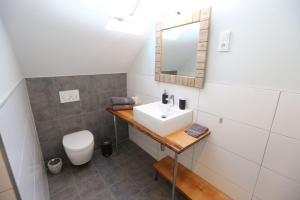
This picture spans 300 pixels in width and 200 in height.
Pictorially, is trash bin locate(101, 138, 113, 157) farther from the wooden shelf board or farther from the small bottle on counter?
the small bottle on counter

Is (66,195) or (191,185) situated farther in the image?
(66,195)

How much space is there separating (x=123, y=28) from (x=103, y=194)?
188 cm

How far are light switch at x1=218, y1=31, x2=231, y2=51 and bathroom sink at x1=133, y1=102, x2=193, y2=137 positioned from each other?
668 mm

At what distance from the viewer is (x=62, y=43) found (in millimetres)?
1561

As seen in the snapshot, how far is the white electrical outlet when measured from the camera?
6.50 feet

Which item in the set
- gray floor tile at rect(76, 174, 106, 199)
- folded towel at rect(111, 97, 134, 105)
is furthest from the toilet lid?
folded towel at rect(111, 97, 134, 105)

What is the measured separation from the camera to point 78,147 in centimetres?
182

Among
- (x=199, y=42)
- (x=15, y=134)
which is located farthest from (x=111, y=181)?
(x=199, y=42)

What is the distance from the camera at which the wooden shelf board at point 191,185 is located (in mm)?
1440

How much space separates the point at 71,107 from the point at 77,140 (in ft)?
1.55

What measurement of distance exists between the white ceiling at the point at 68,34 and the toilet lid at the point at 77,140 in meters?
0.83

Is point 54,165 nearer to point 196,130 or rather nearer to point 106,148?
point 106,148

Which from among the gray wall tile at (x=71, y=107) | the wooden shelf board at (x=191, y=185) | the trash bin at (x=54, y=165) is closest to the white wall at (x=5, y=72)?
the gray wall tile at (x=71, y=107)

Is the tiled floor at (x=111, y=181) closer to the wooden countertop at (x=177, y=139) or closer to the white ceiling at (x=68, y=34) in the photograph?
the wooden countertop at (x=177, y=139)
